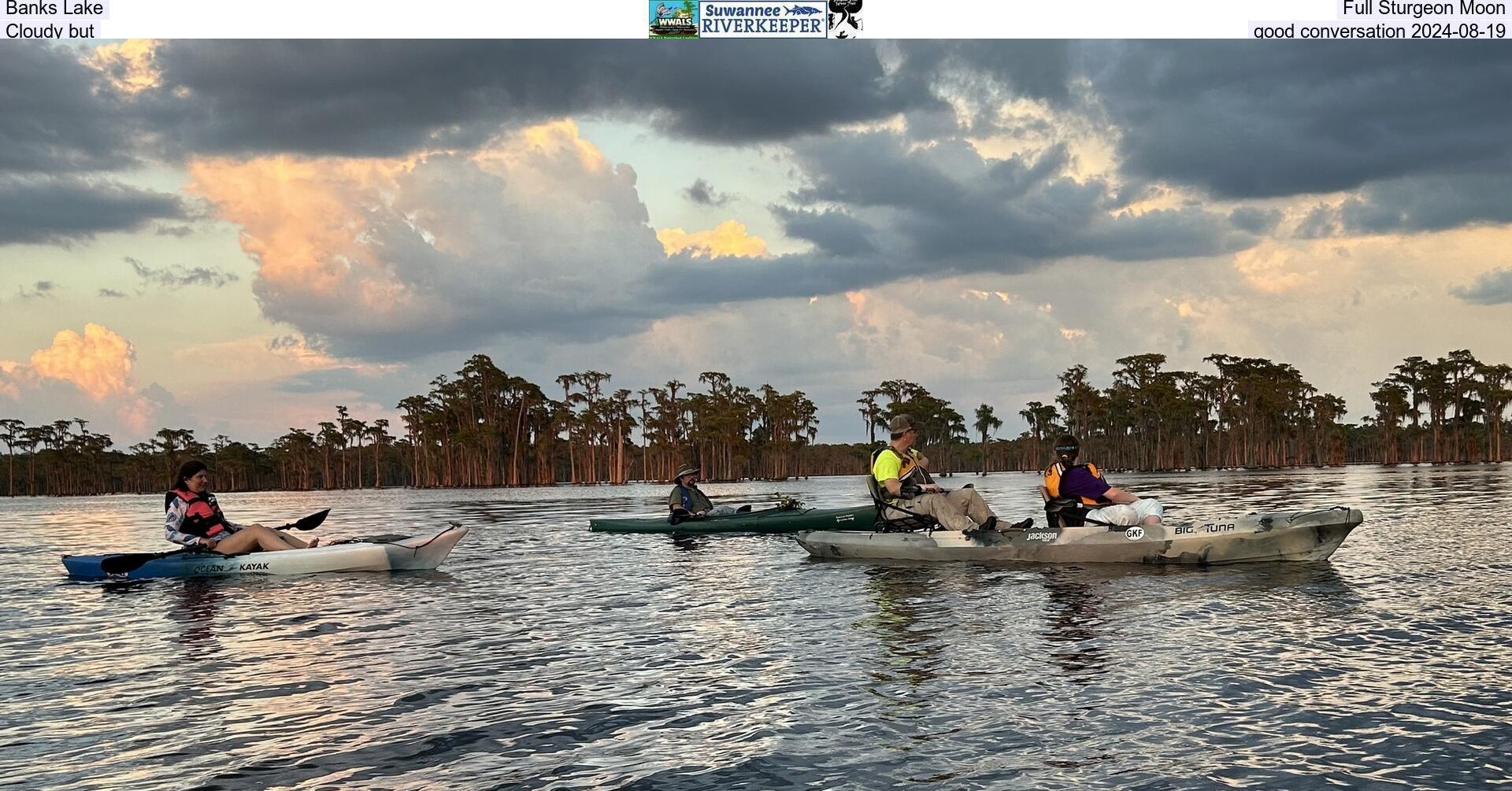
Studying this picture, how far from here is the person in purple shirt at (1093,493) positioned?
18672mm

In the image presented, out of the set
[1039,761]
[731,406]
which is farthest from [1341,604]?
[731,406]

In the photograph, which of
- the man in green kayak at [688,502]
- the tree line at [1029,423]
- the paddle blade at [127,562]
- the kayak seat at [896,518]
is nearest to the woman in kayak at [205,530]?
the paddle blade at [127,562]

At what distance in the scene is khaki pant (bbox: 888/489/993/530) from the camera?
65.7 feet

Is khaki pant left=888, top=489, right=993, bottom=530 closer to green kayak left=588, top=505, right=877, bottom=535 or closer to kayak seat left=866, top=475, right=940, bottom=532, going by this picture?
kayak seat left=866, top=475, right=940, bottom=532

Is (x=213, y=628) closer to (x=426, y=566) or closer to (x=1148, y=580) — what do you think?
(x=426, y=566)

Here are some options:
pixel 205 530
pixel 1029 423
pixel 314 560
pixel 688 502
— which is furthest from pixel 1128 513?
pixel 1029 423

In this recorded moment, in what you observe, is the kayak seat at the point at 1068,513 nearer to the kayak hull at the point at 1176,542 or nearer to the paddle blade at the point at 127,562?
the kayak hull at the point at 1176,542

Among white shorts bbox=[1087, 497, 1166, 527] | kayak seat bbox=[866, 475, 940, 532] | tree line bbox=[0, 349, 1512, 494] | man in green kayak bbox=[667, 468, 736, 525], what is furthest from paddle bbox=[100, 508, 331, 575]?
tree line bbox=[0, 349, 1512, 494]

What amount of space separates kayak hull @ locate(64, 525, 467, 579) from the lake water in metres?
1.25

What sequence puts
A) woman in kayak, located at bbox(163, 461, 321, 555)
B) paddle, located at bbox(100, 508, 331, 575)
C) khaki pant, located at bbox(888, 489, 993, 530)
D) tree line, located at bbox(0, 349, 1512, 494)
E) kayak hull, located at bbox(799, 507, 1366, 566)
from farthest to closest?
1. tree line, located at bbox(0, 349, 1512, 494)
2. paddle, located at bbox(100, 508, 331, 575)
3. woman in kayak, located at bbox(163, 461, 321, 555)
4. khaki pant, located at bbox(888, 489, 993, 530)
5. kayak hull, located at bbox(799, 507, 1366, 566)

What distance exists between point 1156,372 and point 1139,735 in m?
175

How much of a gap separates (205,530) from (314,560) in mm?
2581

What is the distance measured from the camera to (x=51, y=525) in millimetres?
53812

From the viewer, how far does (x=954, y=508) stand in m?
20.1
